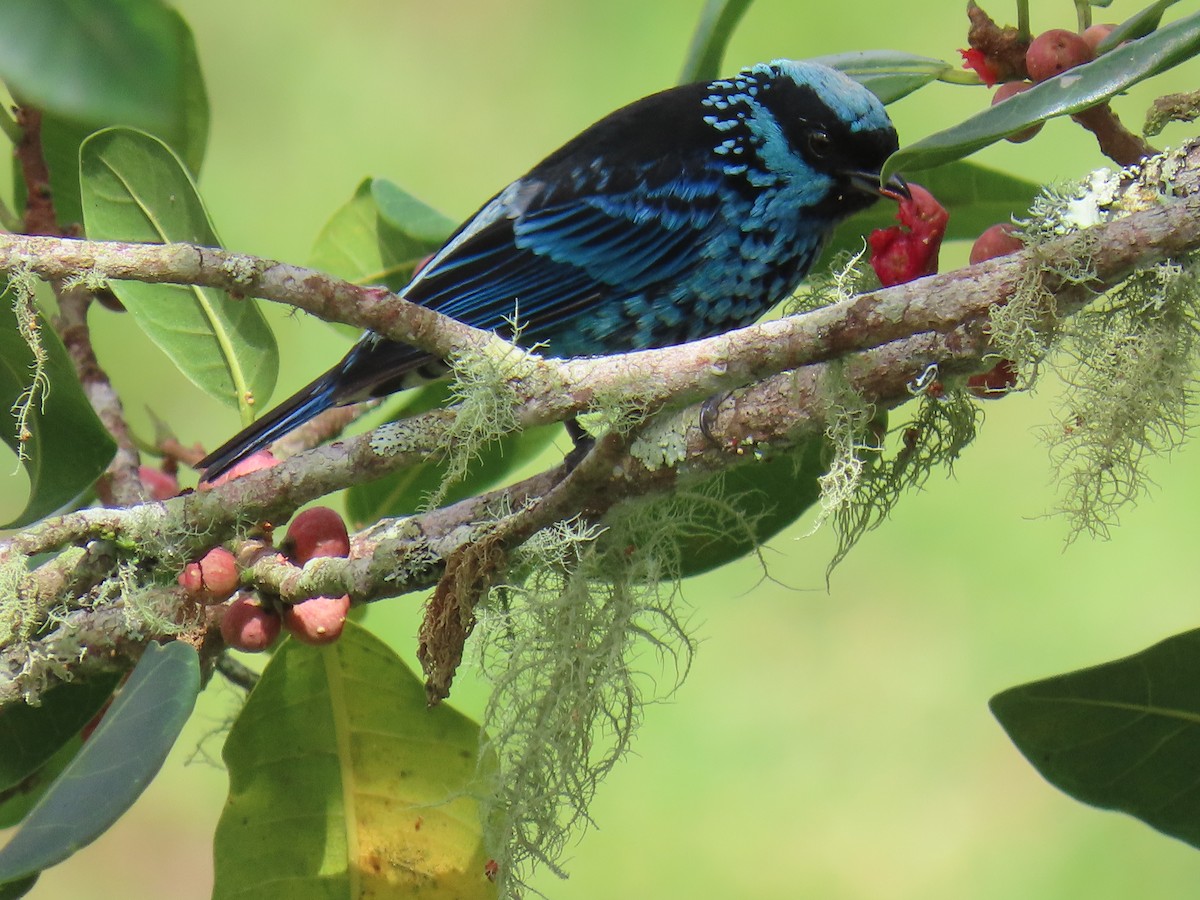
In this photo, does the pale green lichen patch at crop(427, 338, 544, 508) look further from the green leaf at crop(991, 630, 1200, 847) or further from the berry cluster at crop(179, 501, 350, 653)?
the green leaf at crop(991, 630, 1200, 847)

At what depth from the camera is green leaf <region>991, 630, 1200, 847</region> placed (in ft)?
5.14

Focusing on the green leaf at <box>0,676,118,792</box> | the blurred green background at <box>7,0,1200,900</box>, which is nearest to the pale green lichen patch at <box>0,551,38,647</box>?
the green leaf at <box>0,676,118,792</box>

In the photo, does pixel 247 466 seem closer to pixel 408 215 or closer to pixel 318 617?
pixel 318 617

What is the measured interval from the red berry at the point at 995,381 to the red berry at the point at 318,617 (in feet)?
2.45

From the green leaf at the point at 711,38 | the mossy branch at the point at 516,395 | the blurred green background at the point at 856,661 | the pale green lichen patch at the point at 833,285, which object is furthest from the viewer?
the blurred green background at the point at 856,661

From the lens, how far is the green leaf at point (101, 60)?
1882 mm

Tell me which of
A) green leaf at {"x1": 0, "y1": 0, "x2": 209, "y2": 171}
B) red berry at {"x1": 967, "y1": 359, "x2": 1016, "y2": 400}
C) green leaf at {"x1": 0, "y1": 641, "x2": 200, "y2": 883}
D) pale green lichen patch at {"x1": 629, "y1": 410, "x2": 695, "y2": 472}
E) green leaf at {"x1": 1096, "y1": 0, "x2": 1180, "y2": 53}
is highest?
green leaf at {"x1": 0, "y1": 0, "x2": 209, "y2": 171}

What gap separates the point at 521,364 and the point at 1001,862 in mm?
2920

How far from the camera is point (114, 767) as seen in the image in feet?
4.14

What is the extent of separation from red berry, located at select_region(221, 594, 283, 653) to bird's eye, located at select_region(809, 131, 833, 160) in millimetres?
1284

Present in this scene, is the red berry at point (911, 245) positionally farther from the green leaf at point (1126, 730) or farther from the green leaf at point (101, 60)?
the green leaf at point (101, 60)

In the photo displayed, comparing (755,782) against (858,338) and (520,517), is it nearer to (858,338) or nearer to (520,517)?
(520,517)

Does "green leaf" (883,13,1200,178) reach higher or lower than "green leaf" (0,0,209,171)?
lower

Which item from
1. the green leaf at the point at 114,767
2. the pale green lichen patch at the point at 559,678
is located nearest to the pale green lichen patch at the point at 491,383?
the pale green lichen patch at the point at 559,678
